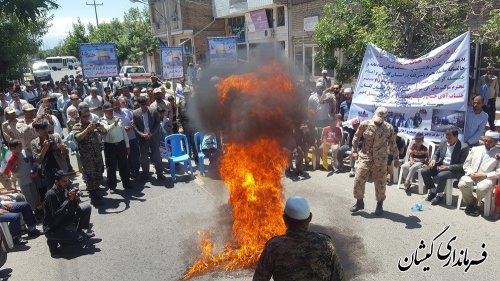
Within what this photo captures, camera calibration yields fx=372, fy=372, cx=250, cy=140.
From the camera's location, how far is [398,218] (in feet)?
20.8

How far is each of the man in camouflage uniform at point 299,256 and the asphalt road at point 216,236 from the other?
2016 millimetres

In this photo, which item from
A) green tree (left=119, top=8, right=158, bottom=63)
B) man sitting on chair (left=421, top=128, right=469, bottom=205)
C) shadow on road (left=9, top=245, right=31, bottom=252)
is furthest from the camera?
green tree (left=119, top=8, right=158, bottom=63)

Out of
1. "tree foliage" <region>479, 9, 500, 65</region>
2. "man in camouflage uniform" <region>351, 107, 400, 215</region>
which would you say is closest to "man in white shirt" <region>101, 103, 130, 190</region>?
"man in camouflage uniform" <region>351, 107, 400, 215</region>

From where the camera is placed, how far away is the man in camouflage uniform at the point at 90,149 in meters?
7.28

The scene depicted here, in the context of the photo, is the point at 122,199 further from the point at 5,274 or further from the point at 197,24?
the point at 197,24

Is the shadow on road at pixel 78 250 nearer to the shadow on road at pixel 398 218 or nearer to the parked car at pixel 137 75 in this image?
the shadow on road at pixel 398 218

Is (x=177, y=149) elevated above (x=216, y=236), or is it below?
above

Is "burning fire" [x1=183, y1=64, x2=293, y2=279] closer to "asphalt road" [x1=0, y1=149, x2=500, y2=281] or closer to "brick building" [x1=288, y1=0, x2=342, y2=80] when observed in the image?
"asphalt road" [x1=0, y1=149, x2=500, y2=281]

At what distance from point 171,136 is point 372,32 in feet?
19.6

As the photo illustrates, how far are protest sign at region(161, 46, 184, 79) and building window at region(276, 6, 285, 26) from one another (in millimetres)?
9523

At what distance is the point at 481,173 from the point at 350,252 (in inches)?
118

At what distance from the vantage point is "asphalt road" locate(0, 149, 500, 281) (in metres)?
4.92

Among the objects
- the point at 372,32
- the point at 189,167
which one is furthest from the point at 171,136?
the point at 372,32

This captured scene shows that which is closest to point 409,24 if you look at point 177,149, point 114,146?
point 177,149
